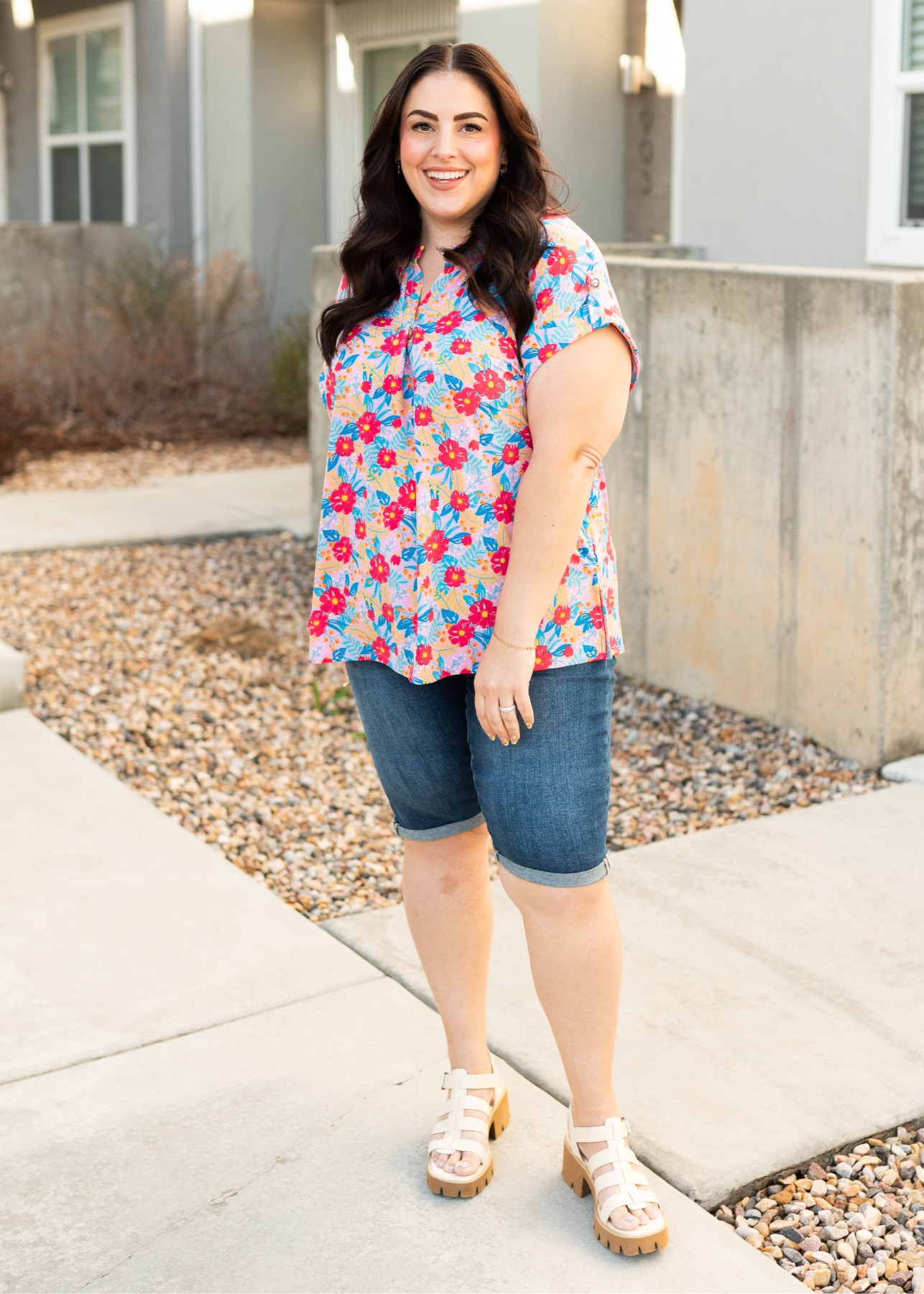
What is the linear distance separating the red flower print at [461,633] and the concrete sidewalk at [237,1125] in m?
0.91

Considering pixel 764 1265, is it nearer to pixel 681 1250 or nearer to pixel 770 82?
pixel 681 1250

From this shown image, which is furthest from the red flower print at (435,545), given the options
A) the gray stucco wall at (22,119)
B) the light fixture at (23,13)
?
the gray stucco wall at (22,119)

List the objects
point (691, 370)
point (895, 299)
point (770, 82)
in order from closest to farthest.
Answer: point (895, 299), point (691, 370), point (770, 82)

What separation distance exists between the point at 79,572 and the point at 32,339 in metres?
4.62

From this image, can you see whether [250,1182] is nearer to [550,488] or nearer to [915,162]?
[550,488]

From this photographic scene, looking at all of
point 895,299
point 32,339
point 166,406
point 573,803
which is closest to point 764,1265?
point 573,803

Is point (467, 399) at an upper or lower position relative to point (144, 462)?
upper

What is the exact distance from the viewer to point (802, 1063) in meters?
2.76

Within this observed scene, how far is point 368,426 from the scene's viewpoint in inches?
86.6

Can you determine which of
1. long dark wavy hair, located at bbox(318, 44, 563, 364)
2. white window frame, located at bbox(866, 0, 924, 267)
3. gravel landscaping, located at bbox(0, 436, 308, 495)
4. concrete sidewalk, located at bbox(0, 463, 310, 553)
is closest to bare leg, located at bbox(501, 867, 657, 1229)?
long dark wavy hair, located at bbox(318, 44, 563, 364)

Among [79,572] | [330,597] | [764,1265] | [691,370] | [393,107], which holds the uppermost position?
[393,107]

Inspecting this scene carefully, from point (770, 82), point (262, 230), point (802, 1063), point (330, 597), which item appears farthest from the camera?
point (262, 230)

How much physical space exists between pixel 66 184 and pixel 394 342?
12412 mm

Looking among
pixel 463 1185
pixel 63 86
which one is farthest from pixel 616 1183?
pixel 63 86
